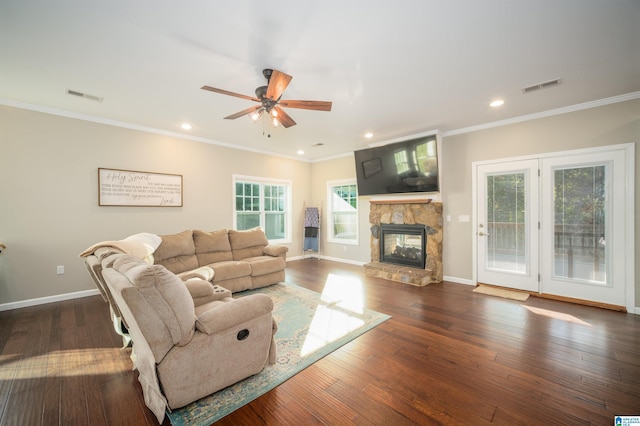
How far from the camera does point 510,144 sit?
13.6 feet

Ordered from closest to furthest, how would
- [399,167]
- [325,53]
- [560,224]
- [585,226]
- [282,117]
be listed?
[325,53], [282,117], [585,226], [560,224], [399,167]

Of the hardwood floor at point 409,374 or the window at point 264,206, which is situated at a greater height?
the window at point 264,206

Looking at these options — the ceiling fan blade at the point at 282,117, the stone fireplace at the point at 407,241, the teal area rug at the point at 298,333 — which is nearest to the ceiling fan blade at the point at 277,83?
the ceiling fan blade at the point at 282,117

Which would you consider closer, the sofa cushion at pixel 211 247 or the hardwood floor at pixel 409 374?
the hardwood floor at pixel 409 374

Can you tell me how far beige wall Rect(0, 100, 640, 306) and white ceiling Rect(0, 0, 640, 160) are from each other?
1.13 feet

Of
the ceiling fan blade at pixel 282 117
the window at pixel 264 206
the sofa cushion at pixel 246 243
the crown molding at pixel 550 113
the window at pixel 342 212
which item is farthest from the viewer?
the window at pixel 342 212

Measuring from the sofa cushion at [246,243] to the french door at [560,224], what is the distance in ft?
12.7

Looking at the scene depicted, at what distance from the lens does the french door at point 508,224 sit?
399 cm

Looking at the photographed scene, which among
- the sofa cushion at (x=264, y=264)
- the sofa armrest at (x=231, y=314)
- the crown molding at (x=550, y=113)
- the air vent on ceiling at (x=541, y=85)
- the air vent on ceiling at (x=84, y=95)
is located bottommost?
the sofa cushion at (x=264, y=264)

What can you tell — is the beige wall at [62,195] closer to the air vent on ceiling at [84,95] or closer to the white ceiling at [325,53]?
the white ceiling at [325,53]

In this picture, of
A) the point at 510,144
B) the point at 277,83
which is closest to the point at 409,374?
the point at 277,83

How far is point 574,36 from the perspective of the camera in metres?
2.16

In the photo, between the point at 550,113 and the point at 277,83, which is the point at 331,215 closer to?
the point at 550,113

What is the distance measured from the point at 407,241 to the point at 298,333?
3.25m
